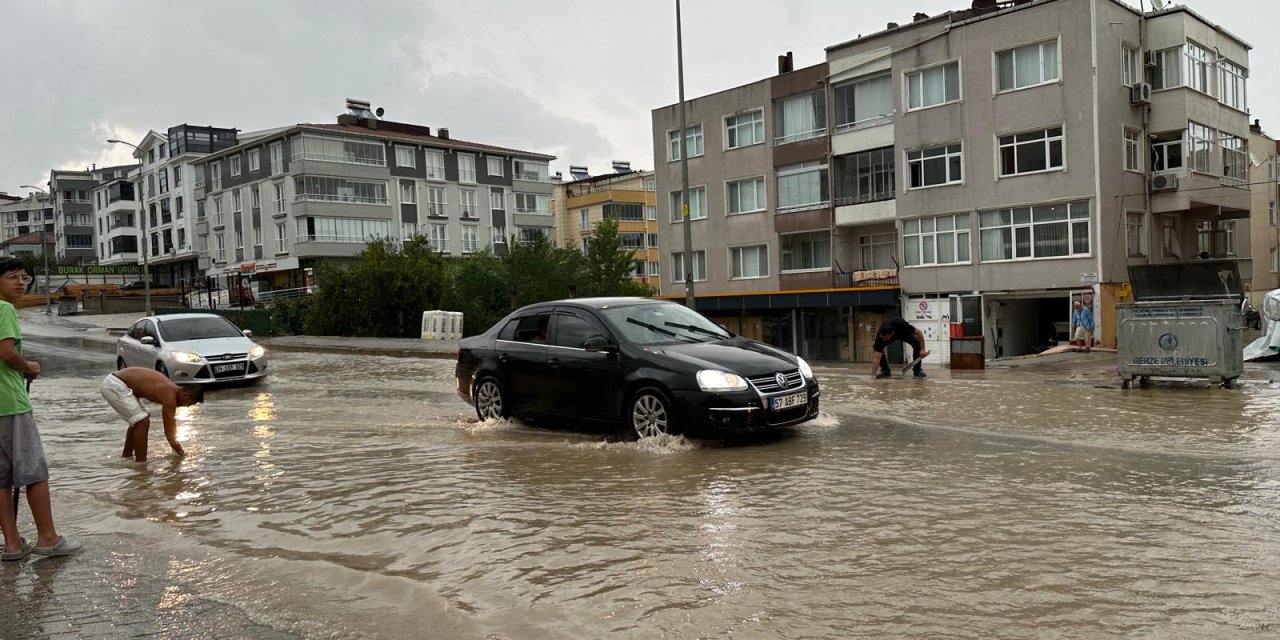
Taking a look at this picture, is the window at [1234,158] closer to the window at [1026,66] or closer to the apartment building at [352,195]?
the window at [1026,66]

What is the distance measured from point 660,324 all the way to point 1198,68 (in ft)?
103

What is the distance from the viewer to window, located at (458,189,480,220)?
244 ft

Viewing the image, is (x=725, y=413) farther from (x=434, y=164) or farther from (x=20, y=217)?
(x=20, y=217)

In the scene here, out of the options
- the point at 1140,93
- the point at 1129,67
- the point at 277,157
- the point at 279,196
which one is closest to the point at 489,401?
the point at 1140,93

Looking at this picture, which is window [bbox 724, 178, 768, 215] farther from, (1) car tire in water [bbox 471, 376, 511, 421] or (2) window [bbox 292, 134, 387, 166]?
(2) window [bbox 292, 134, 387, 166]

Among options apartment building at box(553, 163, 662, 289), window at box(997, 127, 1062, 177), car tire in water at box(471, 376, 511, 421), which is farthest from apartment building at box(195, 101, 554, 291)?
car tire in water at box(471, 376, 511, 421)

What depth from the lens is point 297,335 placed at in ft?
142

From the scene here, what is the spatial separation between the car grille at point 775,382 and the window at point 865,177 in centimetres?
2965

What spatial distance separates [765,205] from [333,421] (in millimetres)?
32017

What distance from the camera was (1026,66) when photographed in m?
32.7

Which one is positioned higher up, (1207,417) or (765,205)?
(765,205)

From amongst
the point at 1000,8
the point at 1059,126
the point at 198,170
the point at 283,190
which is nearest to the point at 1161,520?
the point at 1059,126

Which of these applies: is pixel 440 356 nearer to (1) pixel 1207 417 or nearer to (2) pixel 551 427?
(2) pixel 551 427

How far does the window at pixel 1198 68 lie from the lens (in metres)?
32.7
